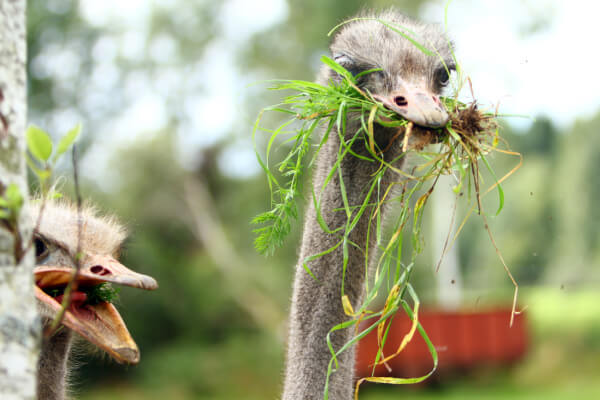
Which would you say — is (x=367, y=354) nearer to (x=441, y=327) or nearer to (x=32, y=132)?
(x=441, y=327)

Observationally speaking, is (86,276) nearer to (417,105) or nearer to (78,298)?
(78,298)

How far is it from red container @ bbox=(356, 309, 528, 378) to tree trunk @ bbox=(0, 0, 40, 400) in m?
12.0

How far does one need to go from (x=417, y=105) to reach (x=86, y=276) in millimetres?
1031

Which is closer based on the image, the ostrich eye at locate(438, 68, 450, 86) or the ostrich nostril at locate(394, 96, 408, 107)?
the ostrich nostril at locate(394, 96, 408, 107)

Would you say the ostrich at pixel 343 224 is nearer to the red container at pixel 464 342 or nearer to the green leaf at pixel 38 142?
the green leaf at pixel 38 142

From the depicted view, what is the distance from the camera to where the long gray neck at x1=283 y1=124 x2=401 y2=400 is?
7.86 ft

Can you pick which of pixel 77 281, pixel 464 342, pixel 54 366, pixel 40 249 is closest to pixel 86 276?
pixel 77 281

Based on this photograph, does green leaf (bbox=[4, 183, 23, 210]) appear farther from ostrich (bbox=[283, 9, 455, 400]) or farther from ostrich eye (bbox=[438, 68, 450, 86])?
ostrich eye (bbox=[438, 68, 450, 86])

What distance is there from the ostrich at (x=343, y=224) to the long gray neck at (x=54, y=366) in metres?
0.79

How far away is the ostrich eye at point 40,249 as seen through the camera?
222 cm

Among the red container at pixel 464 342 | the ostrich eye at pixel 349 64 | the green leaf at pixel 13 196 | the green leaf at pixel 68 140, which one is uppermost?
the red container at pixel 464 342

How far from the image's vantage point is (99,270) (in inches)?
79.2

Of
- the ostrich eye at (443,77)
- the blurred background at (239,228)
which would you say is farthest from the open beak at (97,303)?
the blurred background at (239,228)

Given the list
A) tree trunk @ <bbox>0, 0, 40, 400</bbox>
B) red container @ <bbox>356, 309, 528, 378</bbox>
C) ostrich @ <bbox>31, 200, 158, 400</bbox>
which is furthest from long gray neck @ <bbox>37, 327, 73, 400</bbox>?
red container @ <bbox>356, 309, 528, 378</bbox>
